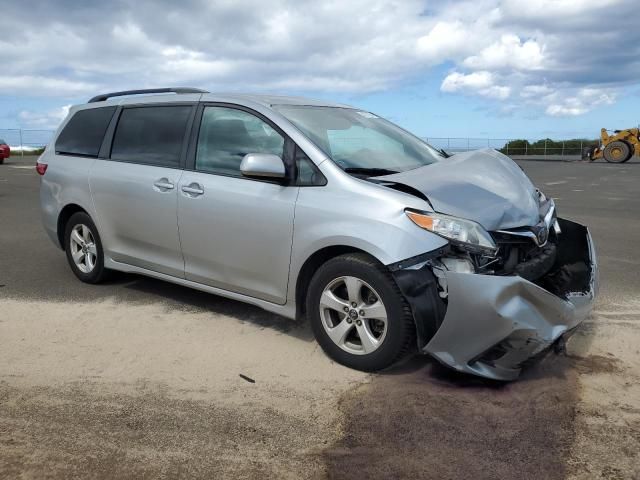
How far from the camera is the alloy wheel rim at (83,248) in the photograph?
562 cm

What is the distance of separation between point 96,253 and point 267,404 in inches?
115

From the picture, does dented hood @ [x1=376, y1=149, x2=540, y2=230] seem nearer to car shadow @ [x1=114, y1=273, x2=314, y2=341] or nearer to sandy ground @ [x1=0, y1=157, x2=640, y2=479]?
sandy ground @ [x1=0, y1=157, x2=640, y2=479]

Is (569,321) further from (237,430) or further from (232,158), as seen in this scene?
(232,158)

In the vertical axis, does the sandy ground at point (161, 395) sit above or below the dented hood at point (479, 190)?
below

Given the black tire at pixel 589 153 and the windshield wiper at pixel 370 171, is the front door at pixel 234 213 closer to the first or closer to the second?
the windshield wiper at pixel 370 171

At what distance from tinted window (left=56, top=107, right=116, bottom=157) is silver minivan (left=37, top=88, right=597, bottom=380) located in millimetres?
50

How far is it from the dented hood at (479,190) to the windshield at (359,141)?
0.77ft

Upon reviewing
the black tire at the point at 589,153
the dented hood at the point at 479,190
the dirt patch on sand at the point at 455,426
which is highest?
the black tire at the point at 589,153

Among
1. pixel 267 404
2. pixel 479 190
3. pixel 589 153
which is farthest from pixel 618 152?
pixel 267 404

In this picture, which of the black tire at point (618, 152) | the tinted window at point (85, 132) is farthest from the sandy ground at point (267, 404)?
the black tire at point (618, 152)

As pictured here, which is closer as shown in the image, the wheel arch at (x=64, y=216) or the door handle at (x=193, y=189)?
the door handle at (x=193, y=189)

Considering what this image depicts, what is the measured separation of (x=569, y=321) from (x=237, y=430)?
6.59 ft

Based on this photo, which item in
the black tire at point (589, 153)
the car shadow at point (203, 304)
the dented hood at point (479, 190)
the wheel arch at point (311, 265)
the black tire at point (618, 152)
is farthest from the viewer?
the black tire at point (589, 153)

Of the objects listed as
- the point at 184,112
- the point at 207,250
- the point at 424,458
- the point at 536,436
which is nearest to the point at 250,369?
the point at 207,250
